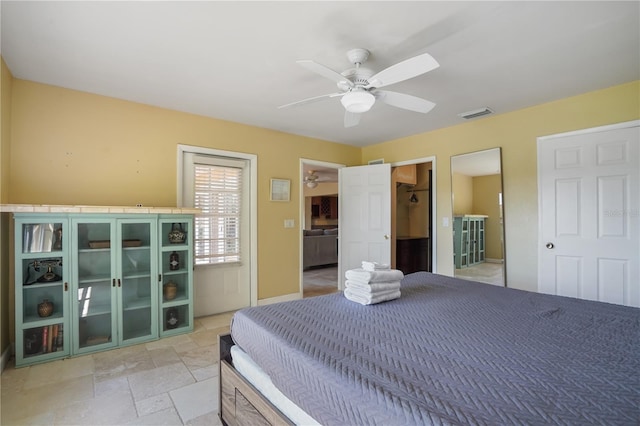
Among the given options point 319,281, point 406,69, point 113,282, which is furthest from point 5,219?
point 319,281

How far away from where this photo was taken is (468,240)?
149 inches

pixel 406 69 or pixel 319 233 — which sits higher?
pixel 406 69

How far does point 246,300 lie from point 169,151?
203cm

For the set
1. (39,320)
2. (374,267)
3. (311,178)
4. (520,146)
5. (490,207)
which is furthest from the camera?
(311,178)

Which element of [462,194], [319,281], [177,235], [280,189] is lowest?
[319,281]

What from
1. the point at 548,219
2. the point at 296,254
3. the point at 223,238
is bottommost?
the point at 296,254

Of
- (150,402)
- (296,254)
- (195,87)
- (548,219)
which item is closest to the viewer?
(150,402)

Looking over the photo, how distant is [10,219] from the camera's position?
256cm

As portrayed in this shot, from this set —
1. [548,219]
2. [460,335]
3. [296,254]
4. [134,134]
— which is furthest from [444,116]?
[134,134]

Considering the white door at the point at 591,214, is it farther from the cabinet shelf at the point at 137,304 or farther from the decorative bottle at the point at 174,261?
the cabinet shelf at the point at 137,304

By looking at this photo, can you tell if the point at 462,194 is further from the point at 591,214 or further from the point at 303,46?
the point at 303,46

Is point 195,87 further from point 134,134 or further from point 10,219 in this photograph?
point 10,219

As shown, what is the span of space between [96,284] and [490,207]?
4.13 metres

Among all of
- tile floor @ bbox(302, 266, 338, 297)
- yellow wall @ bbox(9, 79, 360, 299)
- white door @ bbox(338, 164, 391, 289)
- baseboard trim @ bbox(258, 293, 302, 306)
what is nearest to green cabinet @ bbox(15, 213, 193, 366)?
yellow wall @ bbox(9, 79, 360, 299)
